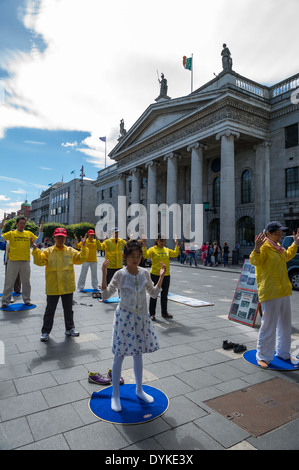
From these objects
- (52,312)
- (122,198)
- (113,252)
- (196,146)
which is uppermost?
(196,146)

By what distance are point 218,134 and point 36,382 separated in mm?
25136

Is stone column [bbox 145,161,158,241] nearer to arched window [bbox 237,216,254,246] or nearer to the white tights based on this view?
arched window [bbox 237,216,254,246]

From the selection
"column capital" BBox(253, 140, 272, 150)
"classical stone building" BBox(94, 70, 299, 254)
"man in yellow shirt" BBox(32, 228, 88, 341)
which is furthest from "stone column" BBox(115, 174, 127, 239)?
"man in yellow shirt" BBox(32, 228, 88, 341)

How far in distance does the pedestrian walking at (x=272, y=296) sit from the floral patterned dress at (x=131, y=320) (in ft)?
6.43

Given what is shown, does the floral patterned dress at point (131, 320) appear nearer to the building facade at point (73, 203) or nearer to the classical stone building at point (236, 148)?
the classical stone building at point (236, 148)

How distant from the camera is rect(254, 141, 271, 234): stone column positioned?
2623 centimetres

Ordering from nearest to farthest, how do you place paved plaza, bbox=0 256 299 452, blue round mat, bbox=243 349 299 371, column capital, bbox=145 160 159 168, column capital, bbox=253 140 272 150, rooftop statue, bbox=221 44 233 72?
1. paved plaza, bbox=0 256 299 452
2. blue round mat, bbox=243 349 299 371
3. rooftop statue, bbox=221 44 233 72
4. column capital, bbox=253 140 272 150
5. column capital, bbox=145 160 159 168

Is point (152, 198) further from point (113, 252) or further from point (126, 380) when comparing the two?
point (126, 380)

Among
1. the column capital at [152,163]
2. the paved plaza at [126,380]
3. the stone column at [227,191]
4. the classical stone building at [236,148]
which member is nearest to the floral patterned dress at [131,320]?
the paved plaza at [126,380]

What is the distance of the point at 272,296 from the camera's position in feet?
14.4

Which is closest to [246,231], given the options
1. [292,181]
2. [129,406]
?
[292,181]

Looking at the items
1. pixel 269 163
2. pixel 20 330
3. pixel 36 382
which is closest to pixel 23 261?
pixel 20 330

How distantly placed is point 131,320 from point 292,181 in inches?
985

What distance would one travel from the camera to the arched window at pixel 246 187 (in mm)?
28391
